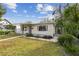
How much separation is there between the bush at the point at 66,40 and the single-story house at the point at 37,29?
0.50ft

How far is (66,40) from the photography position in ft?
10.8

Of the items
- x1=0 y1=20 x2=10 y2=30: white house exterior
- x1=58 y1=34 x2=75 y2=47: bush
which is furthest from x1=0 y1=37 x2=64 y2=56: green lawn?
x1=0 y1=20 x2=10 y2=30: white house exterior

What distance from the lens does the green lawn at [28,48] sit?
332 cm

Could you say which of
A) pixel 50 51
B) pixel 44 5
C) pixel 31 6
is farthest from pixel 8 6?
pixel 50 51

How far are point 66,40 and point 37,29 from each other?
486 millimetres

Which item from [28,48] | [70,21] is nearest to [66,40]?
[70,21]

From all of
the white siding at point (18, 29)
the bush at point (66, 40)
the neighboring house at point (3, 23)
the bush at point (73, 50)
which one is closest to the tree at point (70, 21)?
the bush at point (66, 40)

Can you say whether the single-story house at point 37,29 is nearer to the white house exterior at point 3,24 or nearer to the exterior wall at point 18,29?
the exterior wall at point 18,29

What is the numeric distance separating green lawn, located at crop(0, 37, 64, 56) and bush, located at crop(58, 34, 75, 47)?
0.27 feet

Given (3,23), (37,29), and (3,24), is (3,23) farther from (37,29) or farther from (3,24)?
(37,29)

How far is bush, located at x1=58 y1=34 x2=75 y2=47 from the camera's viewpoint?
3.30 metres

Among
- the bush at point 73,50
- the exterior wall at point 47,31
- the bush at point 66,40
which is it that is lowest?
the bush at point 73,50

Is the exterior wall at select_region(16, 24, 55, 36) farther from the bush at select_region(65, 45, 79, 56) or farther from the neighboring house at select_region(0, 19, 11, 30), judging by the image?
the bush at select_region(65, 45, 79, 56)

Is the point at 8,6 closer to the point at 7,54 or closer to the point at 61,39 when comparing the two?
the point at 7,54
